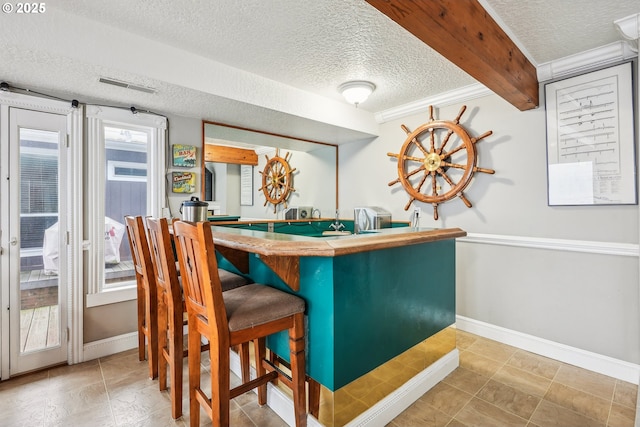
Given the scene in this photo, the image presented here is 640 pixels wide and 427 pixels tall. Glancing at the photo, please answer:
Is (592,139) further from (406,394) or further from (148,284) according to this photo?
(148,284)

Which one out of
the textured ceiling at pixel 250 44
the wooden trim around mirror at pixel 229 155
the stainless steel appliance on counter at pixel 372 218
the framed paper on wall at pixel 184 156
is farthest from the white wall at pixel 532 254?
the framed paper on wall at pixel 184 156

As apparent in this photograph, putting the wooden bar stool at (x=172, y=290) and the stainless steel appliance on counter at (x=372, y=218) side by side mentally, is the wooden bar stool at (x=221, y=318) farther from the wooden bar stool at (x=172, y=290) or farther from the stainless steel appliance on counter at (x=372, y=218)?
the stainless steel appliance on counter at (x=372, y=218)

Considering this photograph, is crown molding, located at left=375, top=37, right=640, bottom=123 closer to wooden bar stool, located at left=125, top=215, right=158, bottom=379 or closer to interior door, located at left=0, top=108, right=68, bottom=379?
wooden bar stool, located at left=125, top=215, right=158, bottom=379

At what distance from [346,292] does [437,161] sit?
208cm

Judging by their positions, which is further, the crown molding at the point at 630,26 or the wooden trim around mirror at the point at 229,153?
the wooden trim around mirror at the point at 229,153

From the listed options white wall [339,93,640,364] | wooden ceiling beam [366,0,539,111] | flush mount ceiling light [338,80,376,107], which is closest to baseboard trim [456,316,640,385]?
white wall [339,93,640,364]

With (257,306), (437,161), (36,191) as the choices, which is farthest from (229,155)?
(257,306)

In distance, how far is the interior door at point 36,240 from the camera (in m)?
2.13

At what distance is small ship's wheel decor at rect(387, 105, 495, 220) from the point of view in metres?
2.80

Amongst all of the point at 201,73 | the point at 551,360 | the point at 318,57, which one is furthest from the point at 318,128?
the point at 551,360

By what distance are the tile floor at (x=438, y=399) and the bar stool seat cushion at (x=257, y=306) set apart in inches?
28.7

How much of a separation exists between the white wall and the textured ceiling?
1.89 ft

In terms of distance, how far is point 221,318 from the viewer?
4.05ft

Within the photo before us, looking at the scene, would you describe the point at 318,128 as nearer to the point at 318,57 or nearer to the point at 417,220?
the point at 318,57
